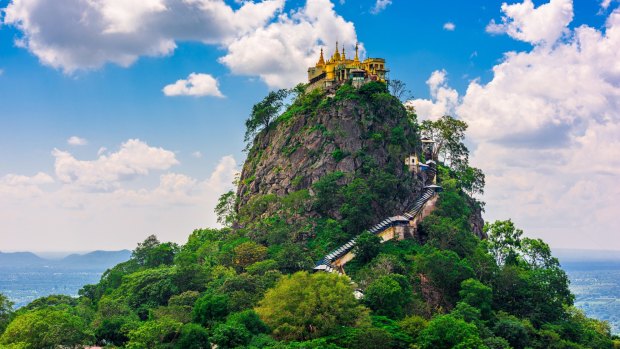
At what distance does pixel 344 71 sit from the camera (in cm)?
8662

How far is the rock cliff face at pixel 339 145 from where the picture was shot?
252 feet

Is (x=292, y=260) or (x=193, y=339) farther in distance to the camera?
(x=292, y=260)

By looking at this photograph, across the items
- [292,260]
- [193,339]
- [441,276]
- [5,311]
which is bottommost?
[193,339]

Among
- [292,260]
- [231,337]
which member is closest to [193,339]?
[231,337]

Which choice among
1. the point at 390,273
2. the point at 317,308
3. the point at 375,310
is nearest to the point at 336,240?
the point at 390,273

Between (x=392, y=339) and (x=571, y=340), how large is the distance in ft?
70.7

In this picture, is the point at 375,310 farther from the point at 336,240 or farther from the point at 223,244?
the point at 223,244

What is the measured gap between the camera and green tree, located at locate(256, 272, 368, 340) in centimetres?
4828

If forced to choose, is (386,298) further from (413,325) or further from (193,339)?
(193,339)

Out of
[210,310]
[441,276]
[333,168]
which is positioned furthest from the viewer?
[333,168]

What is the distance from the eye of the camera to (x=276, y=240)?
228 ft

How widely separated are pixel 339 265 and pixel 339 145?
17.6 metres

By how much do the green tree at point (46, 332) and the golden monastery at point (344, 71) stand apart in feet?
153

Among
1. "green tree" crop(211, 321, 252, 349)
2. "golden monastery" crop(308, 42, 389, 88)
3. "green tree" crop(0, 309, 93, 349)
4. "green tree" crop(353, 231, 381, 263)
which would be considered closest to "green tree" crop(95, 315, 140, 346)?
"green tree" crop(0, 309, 93, 349)
